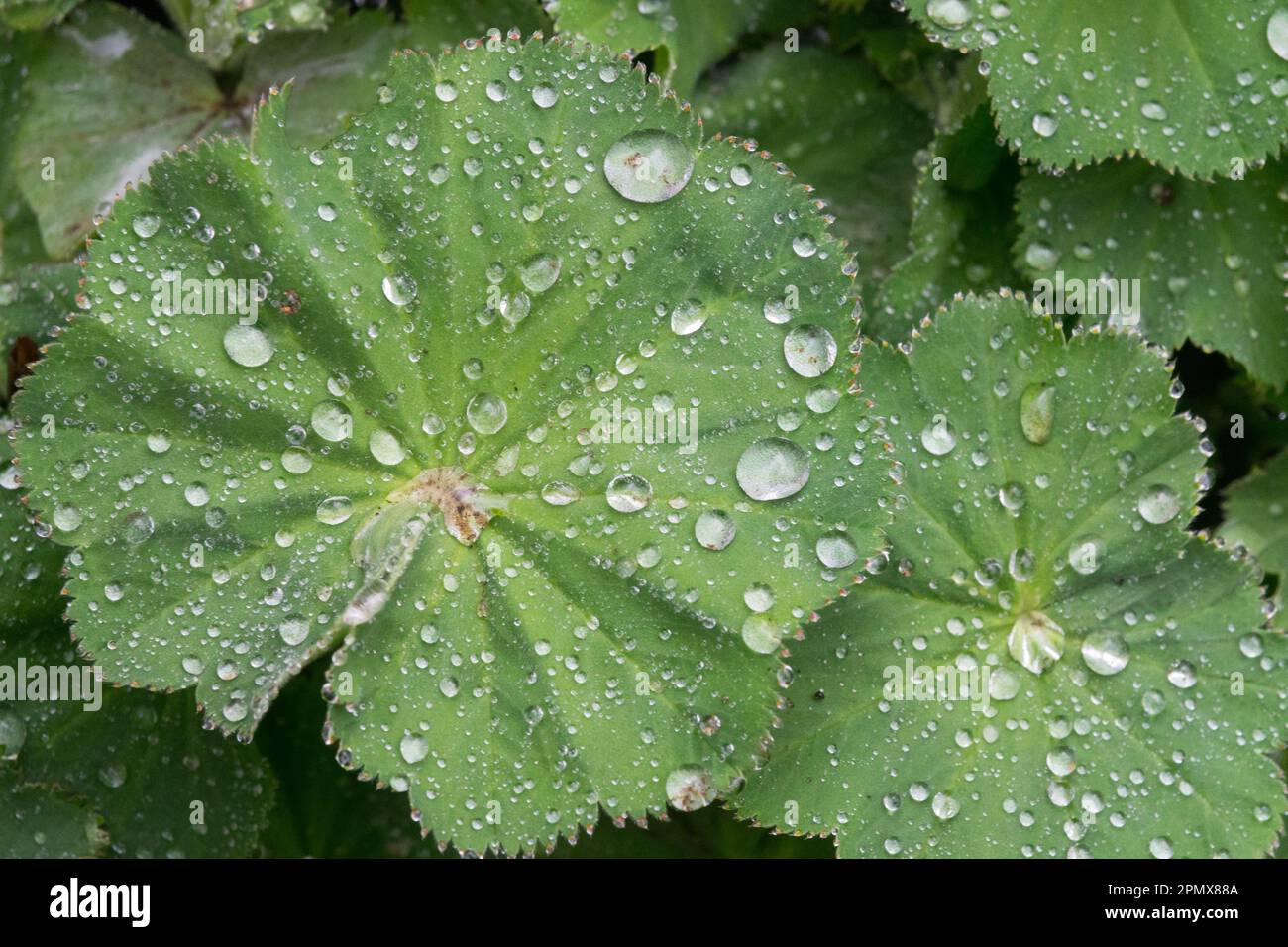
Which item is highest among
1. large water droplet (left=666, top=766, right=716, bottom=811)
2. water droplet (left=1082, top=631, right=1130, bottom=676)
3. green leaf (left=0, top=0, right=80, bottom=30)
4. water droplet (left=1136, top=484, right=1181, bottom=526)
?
green leaf (left=0, top=0, right=80, bottom=30)

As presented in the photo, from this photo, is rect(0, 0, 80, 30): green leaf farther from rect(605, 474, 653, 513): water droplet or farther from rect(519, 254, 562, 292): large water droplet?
rect(605, 474, 653, 513): water droplet

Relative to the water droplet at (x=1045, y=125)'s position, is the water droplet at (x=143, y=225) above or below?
below

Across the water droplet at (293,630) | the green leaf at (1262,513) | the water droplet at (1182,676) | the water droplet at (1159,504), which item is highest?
the green leaf at (1262,513)

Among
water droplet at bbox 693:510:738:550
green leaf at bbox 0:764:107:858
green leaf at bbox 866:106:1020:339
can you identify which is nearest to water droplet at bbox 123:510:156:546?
green leaf at bbox 0:764:107:858

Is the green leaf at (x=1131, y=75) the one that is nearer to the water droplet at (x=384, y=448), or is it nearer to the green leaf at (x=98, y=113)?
the water droplet at (x=384, y=448)

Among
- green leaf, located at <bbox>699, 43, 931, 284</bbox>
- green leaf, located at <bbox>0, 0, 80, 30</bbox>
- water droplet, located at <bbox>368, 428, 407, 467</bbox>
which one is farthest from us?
green leaf, located at <bbox>699, 43, 931, 284</bbox>

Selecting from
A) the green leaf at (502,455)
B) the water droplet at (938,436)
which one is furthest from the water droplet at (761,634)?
the water droplet at (938,436)
